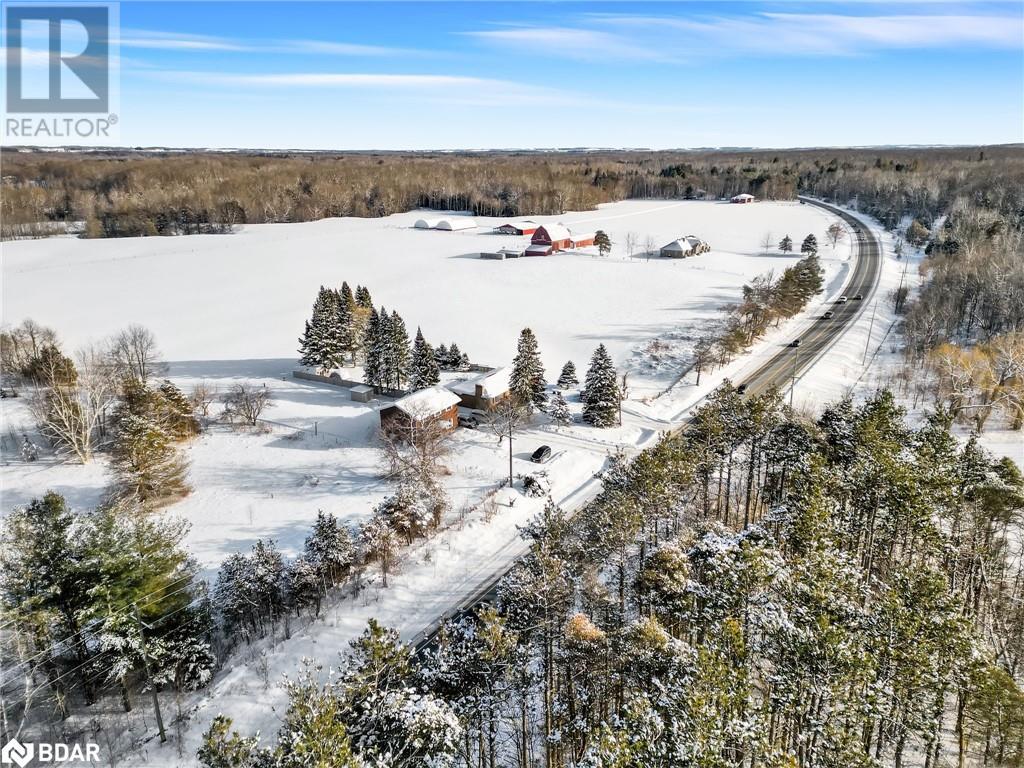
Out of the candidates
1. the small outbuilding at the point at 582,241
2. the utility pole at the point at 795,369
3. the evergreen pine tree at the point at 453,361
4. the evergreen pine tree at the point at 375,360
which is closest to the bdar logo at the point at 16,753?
the evergreen pine tree at the point at 375,360

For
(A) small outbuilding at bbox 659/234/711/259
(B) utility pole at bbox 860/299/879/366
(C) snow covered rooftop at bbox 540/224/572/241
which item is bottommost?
(B) utility pole at bbox 860/299/879/366

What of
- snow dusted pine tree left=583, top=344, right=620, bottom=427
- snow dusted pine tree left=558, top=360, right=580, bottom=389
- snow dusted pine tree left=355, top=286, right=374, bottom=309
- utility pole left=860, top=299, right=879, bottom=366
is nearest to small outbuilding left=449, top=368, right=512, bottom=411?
snow dusted pine tree left=558, top=360, right=580, bottom=389

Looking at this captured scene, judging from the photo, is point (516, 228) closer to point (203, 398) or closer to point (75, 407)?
point (203, 398)

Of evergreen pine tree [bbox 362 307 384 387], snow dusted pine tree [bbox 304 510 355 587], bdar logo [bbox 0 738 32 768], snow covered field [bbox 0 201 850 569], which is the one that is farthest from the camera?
evergreen pine tree [bbox 362 307 384 387]

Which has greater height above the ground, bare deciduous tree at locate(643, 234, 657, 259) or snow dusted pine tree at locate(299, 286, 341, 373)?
bare deciduous tree at locate(643, 234, 657, 259)

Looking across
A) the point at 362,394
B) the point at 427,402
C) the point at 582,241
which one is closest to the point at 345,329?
the point at 362,394

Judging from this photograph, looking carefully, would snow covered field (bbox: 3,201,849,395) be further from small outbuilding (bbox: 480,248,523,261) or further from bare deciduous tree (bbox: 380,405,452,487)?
bare deciduous tree (bbox: 380,405,452,487)

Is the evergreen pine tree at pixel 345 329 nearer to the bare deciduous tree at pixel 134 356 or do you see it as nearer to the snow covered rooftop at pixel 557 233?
the bare deciduous tree at pixel 134 356
